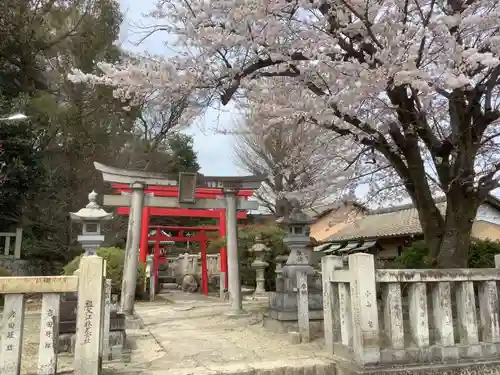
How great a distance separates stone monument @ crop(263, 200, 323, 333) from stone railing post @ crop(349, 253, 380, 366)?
7.86 ft

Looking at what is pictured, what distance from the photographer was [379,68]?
5863 millimetres

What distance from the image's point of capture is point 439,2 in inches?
256

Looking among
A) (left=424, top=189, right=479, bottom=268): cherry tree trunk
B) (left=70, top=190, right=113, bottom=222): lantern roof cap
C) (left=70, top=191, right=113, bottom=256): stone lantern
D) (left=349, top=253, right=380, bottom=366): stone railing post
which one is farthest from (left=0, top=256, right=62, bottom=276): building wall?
(left=349, top=253, right=380, bottom=366): stone railing post

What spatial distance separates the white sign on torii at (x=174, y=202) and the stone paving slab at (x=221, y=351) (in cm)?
90

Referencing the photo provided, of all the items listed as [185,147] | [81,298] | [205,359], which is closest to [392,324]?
[205,359]

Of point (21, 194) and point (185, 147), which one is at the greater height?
point (185, 147)

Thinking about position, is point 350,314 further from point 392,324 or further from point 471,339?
point 471,339

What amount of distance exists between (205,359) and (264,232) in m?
13.0

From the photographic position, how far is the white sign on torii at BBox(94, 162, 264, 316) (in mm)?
9273

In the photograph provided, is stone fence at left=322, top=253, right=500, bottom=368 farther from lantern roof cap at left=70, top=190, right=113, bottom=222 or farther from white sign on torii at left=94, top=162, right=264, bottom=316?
lantern roof cap at left=70, top=190, right=113, bottom=222

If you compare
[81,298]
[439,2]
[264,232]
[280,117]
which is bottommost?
[81,298]

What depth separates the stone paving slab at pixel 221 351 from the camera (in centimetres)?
492

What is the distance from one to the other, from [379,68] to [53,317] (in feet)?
15.7

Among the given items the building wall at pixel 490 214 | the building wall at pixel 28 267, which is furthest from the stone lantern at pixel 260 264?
the building wall at pixel 490 214
